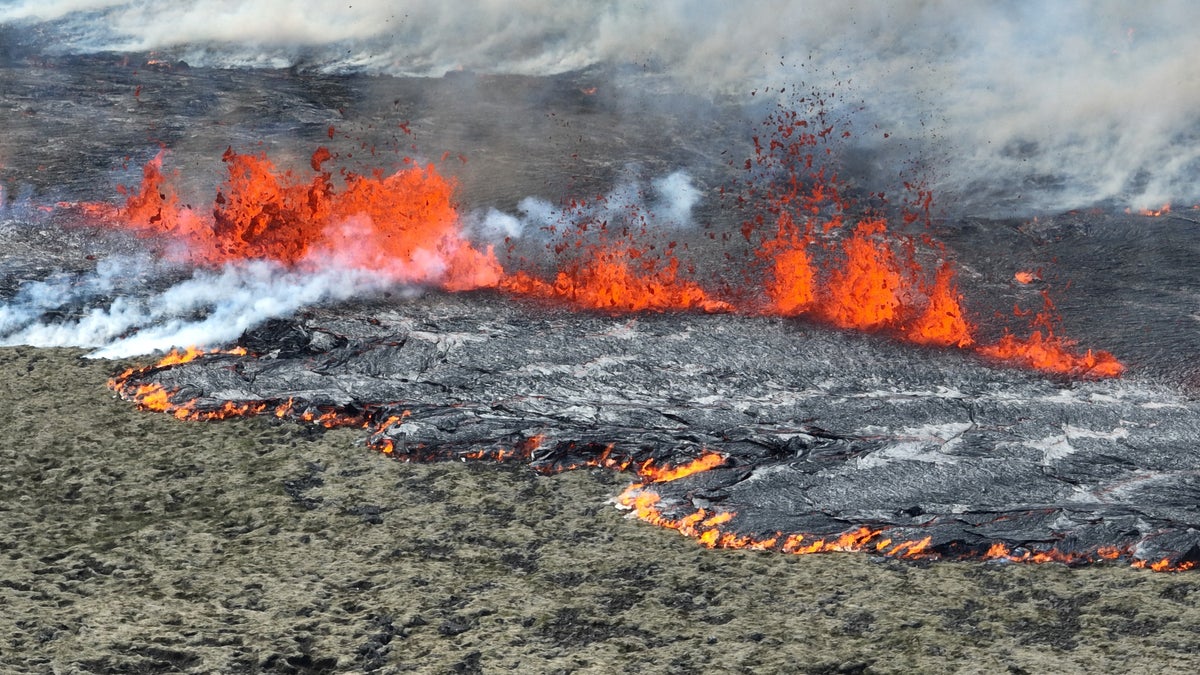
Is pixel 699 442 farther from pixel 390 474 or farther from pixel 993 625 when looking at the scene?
pixel 993 625

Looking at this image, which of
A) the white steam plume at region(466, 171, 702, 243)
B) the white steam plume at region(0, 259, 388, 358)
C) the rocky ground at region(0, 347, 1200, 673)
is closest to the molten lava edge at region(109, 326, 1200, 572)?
the rocky ground at region(0, 347, 1200, 673)

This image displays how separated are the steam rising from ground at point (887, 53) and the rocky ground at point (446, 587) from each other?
8795mm

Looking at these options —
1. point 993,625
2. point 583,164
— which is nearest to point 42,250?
point 583,164

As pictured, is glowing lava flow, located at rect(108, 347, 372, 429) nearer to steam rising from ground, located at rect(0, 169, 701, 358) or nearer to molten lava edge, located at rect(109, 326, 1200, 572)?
molten lava edge, located at rect(109, 326, 1200, 572)

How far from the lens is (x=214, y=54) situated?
21.9 meters

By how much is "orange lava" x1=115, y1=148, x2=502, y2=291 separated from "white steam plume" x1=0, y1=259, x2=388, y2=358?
437 millimetres

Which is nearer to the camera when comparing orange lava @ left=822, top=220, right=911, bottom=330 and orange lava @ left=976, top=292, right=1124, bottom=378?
orange lava @ left=976, top=292, right=1124, bottom=378

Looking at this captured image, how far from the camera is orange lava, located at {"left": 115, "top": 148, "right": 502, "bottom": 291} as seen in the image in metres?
13.2

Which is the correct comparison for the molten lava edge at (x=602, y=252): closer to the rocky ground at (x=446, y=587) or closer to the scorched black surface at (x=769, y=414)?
the scorched black surface at (x=769, y=414)

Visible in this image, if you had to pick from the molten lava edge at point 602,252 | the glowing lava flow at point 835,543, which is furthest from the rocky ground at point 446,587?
the molten lava edge at point 602,252

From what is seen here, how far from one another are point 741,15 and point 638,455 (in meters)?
16.4

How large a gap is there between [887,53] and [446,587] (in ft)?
55.5

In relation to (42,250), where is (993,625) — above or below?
below

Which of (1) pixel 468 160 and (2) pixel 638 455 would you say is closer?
(2) pixel 638 455
